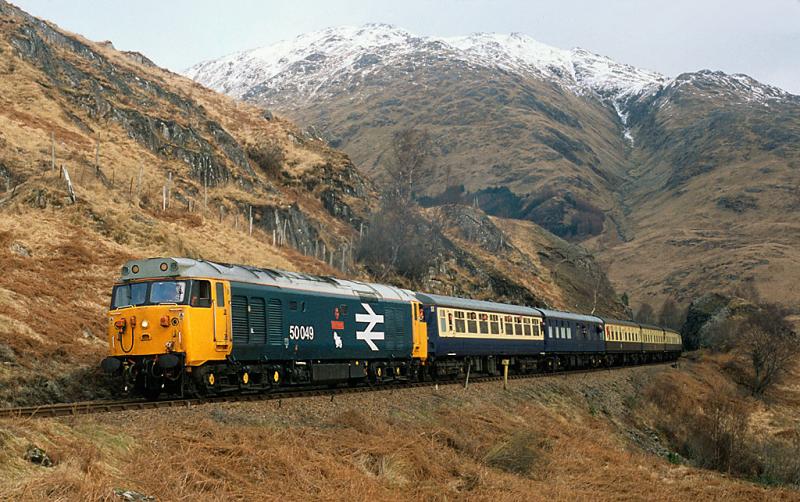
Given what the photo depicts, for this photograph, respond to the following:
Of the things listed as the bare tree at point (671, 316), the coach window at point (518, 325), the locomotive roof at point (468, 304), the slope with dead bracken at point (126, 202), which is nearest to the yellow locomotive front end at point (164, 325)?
the slope with dead bracken at point (126, 202)

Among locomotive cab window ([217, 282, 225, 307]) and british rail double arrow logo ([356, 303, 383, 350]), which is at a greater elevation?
locomotive cab window ([217, 282, 225, 307])

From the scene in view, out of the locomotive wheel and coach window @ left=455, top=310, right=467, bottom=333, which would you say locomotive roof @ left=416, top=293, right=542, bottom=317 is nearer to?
coach window @ left=455, top=310, right=467, bottom=333

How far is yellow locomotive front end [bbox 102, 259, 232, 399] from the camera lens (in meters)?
19.0

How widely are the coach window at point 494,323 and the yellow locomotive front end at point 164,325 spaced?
19.7 meters

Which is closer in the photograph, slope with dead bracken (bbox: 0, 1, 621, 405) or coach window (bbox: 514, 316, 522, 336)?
slope with dead bracken (bbox: 0, 1, 621, 405)

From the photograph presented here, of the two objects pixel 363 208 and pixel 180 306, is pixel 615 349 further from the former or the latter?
pixel 180 306

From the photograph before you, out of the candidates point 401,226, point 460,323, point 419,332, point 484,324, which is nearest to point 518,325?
point 484,324

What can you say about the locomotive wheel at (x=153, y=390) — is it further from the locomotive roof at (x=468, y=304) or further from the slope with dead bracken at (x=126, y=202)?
the locomotive roof at (x=468, y=304)

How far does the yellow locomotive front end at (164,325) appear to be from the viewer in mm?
19000

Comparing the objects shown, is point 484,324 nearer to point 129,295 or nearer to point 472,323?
point 472,323

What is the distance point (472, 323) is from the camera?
118 feet

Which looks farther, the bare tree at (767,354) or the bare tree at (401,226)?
the bare tree at (401,226)

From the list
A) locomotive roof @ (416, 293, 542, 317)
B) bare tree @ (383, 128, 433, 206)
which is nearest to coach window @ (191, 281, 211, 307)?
locomotive roof @ (416, 293, 542, 317)

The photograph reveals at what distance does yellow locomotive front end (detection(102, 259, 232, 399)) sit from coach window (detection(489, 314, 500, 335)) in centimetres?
1969
